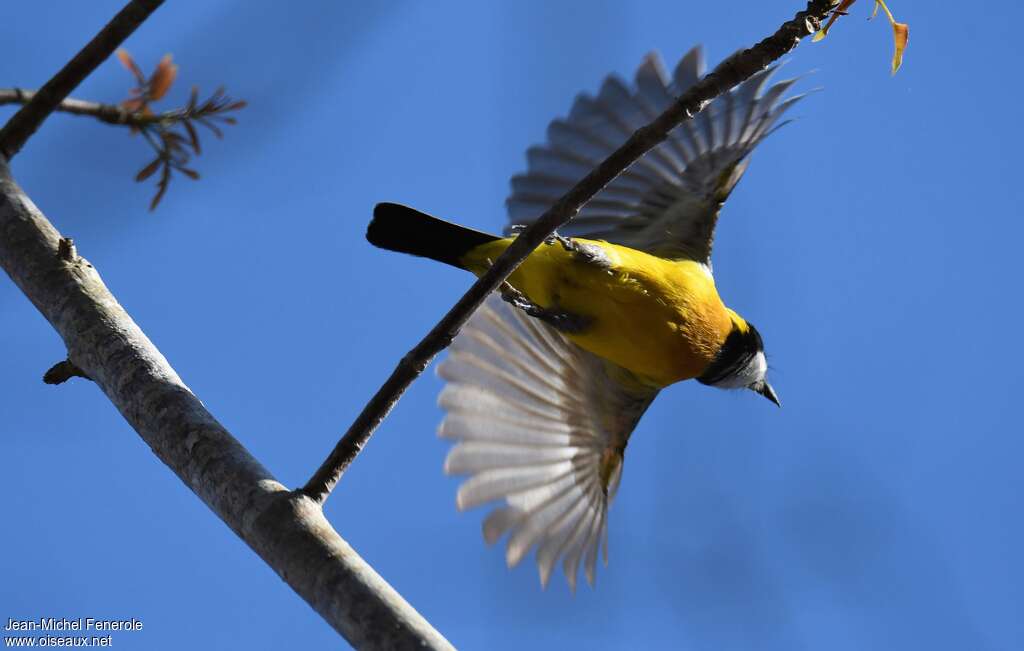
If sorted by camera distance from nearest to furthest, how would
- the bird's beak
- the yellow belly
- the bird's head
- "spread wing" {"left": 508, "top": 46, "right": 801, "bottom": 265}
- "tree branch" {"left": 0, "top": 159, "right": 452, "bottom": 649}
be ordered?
"tree branch" {"left": 0, "top": 159, "right": 452, "bottom": 649}, the yellow belly, the bird's head, "spread wing" {"left": 508, "top": 46, "right": 801, "bottom": 265}, the bird's beak

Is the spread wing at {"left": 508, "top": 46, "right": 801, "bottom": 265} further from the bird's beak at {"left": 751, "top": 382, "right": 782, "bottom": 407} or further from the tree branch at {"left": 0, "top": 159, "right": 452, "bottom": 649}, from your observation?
the tree branch at {"left": 0, "top": 159, "right": 452, "bottom": 649}

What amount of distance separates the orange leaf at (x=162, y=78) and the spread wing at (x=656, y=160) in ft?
6.24

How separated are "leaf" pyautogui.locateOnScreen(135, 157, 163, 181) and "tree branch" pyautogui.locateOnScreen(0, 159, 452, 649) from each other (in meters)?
0.17

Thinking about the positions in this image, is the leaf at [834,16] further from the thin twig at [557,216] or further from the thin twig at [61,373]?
the thin twig at [61,373]

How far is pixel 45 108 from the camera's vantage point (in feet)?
6.07

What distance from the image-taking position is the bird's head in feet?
10.7

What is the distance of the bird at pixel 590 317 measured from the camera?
3.01 meters

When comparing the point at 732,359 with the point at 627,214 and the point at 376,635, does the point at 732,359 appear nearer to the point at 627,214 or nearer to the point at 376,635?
the point at 627,214

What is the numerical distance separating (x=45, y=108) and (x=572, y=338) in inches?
66.1

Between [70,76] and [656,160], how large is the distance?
2.11 metres

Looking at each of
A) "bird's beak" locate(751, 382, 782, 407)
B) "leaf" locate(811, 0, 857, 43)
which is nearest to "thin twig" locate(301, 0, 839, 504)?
"leaf" locate(811, 0, 857, 43)

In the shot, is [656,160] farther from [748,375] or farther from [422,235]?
[422,235]

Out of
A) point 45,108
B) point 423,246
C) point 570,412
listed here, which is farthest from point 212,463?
point 570,412

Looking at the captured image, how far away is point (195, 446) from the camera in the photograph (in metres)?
1.57
